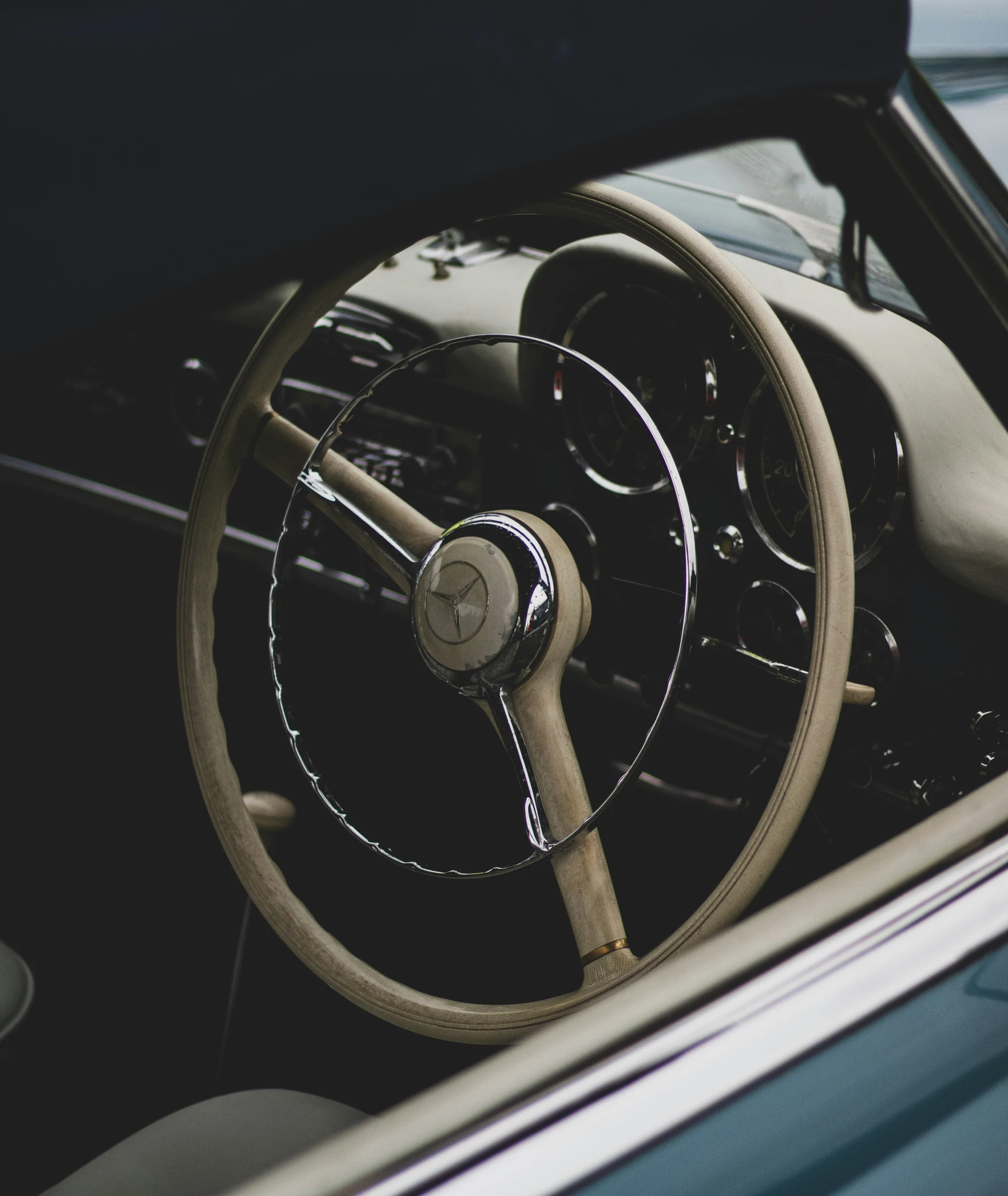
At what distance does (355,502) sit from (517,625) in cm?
30

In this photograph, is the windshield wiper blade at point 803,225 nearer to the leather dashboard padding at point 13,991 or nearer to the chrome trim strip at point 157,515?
the chrome trim strip at point 157,515

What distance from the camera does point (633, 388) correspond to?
1775 mm

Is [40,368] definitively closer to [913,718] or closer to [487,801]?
[487,801]

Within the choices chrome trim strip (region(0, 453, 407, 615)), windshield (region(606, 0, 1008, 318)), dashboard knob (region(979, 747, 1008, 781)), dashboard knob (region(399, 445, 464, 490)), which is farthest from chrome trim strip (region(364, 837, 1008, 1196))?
chrome trim strip (region(0, 453, 407, 615))

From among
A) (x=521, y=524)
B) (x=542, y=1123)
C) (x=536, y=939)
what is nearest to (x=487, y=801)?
(x=521, y=524)

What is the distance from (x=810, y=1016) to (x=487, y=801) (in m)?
0.87

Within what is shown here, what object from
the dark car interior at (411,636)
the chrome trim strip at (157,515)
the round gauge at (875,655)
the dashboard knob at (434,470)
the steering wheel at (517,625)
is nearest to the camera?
the dark car interior at (411,636)

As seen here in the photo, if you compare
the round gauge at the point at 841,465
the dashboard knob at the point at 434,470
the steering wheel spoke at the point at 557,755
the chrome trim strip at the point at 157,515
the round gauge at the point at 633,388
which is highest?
the chrome trim strip at the point at 157,515

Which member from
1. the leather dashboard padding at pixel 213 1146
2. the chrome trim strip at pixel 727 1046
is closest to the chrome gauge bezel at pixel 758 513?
the chrome trim strip at pixel 727 1046

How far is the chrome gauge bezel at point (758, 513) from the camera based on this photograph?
142 centimetres

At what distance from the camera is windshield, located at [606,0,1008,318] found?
5.03 ft

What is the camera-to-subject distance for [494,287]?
84.5 inches

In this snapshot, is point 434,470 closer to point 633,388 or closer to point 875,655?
point 633,388

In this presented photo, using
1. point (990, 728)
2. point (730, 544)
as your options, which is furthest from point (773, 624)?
point (990, 728)
